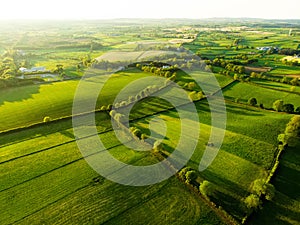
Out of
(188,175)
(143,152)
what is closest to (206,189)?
(188,175)

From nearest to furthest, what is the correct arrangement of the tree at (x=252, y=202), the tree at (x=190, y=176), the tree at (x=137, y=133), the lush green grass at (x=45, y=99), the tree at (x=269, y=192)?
the tree at (x=252, y=202) → the tree at (x=269, y=192) → the tree at (x=190, y=176) → the tree at (x=137, y=133) → the lush green grass at (x=45, y=99)

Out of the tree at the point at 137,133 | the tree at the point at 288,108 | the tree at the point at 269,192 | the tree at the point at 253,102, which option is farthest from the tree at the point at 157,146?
the tree at the point at 288,108

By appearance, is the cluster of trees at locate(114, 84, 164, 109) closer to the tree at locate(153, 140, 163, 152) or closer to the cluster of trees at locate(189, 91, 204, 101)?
the cluster of trees at locate(189, 91, 204, 101)

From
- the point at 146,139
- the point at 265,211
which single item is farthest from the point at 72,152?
the point at 265,211

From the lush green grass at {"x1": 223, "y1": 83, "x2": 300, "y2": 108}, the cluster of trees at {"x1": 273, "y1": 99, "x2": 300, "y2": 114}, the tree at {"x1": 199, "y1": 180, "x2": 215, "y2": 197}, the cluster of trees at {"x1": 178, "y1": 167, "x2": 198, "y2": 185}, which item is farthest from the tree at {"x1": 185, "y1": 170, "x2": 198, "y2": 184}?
the lush green grass at {"x1": 223, "y1": 83, "x2": 300, "y2": 108}

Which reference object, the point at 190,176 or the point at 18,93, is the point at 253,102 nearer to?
the point at 190,176

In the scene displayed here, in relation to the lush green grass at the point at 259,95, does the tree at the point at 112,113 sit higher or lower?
higher

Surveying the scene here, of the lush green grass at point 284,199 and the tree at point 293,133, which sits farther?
the tree at point 293,133

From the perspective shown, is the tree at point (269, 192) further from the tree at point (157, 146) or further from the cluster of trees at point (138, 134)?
the cluster of trees at point (138, 134)
